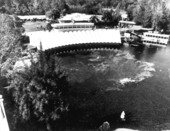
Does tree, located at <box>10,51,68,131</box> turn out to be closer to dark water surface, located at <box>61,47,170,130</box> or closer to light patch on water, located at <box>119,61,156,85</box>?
dark water surface, located at <box>61,47,170,130</box>

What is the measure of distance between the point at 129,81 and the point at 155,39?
53.0 meters

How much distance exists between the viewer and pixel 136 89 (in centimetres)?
6856

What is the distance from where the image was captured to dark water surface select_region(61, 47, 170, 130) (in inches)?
2152

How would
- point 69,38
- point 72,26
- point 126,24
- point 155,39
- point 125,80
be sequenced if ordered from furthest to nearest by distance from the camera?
point 126,24 < point 72,26 < point 155,39 < point 69,38 < point 125,80

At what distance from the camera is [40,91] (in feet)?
129

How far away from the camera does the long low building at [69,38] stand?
3647 inches

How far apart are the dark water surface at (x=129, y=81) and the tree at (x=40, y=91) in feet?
53.0

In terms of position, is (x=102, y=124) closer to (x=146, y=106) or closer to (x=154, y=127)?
(x=154, y=127)

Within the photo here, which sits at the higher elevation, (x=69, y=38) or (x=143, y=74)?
(x=69, y=38)

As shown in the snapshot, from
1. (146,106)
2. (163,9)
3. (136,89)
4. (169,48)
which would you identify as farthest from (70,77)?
(163,9)

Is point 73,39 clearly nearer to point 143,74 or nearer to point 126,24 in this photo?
point 143,74

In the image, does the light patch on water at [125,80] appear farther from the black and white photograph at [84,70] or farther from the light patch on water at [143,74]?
the black and white photograph at [84,70]

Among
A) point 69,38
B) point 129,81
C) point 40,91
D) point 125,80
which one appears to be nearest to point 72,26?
point 69,38

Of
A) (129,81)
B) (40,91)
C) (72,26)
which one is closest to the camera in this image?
(40,91)
